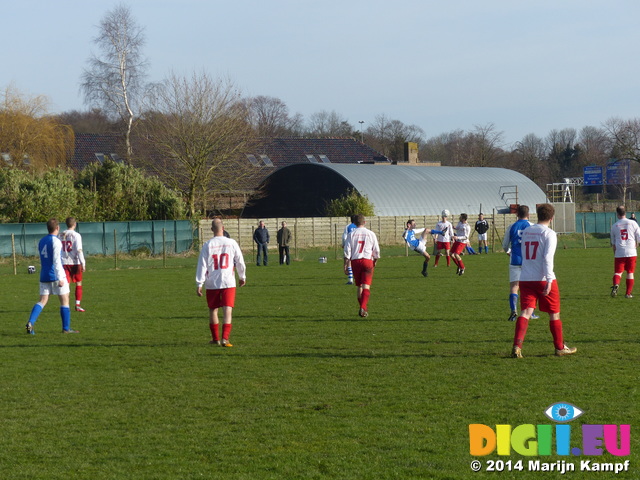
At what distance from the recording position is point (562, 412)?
23.4ft

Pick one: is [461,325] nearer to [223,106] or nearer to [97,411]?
[97,411]

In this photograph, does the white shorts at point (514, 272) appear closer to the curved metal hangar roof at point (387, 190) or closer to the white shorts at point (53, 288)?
the white shorts at point (53, 288)

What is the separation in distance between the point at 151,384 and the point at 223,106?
136ft

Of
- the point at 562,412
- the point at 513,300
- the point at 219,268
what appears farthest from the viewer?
the point at 513,300

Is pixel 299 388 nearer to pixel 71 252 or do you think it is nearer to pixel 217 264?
pixel 217 264

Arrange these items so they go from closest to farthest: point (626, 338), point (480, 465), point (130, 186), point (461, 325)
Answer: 1. point (480, 465)
2. point (626, 338)
3. point (461, 325)
4. point (130, 186)

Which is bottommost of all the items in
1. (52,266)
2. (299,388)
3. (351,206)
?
(299,388)

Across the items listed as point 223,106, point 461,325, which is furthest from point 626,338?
point 223,106

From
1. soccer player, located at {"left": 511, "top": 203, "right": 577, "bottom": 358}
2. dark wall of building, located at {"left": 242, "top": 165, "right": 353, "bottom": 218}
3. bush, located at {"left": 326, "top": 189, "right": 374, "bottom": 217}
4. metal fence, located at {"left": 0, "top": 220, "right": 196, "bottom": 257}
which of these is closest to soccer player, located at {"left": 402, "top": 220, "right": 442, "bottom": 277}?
soccer player, located at {"left": 511, "top": 203, "right": 577, "bottom": 358}

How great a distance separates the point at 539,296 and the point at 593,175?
75.9 metres

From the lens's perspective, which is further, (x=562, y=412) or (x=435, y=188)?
(x=435, y=188)

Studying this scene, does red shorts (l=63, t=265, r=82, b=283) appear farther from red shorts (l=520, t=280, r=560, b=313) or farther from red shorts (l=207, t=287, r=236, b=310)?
red shorts (l=520, t=280, r=560, b=313)

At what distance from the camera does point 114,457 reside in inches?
245

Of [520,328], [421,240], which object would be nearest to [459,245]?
[421,240]
